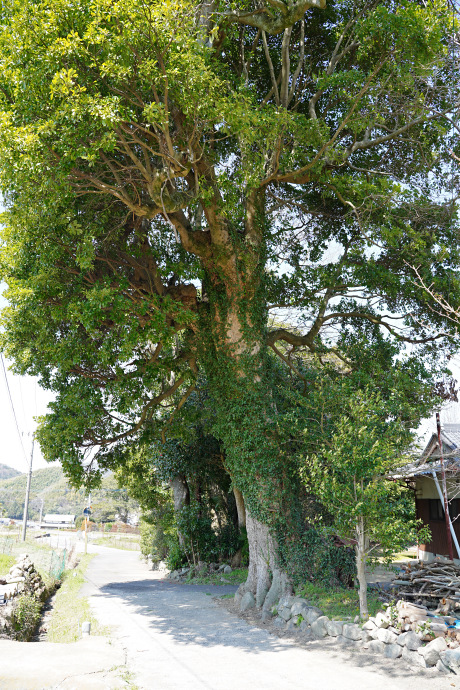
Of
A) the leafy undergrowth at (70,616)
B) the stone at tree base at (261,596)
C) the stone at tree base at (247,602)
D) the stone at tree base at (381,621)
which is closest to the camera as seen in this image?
the stone at tree base at (381,621)

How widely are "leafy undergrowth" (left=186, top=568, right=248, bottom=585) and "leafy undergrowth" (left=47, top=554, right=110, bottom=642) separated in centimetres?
360

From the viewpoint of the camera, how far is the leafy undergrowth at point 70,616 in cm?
926

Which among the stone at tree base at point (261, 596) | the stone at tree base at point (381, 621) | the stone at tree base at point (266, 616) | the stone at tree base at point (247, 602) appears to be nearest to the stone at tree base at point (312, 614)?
the stone at tree base at point (381, 621)

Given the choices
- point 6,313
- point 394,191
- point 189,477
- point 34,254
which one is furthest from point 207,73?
point 189,477

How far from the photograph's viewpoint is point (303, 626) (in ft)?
27.4

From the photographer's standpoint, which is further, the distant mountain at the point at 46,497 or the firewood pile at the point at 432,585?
the distant mountain at the point at 46,497

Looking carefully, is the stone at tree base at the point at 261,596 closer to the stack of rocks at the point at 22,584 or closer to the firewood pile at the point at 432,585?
the firewood pile at the point at 432,585

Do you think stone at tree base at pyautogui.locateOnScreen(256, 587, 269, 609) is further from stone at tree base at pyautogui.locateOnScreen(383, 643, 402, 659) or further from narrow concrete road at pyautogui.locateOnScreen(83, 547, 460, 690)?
stone at tree base at pyautogui.locateOnScreen(383, 643, 402, 659)

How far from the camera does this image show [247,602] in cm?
1050

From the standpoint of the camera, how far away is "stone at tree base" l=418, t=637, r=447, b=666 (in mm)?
6203

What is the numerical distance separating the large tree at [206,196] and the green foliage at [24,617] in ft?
9.20

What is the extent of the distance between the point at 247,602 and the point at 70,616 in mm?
3866

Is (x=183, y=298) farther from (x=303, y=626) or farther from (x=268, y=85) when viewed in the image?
(x=303, y=626)

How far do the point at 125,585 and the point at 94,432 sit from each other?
6629 mm
